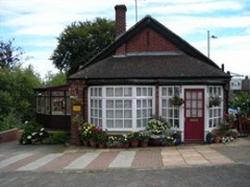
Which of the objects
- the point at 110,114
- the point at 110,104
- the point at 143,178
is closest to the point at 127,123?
the point at 110,114

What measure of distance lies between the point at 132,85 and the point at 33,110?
14339 millimetres

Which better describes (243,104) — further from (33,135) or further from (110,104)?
(33,135)

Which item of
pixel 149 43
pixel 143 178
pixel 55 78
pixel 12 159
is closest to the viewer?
pixel 143 178

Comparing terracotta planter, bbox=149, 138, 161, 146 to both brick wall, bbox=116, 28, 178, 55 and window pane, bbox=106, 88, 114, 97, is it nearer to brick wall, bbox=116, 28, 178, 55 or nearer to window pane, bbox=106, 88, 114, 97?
window pane, bbox=106, 88, 114, 97

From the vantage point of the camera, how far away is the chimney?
30297 millimetres

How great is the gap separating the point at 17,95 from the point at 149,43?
357 inches

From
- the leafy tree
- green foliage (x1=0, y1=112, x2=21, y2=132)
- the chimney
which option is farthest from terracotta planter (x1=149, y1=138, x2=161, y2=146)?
the leafy tree

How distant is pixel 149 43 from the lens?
26312 millimetres

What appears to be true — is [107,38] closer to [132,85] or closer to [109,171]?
[132,85]

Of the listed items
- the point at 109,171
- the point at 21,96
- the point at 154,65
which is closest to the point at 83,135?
the point at 154,65

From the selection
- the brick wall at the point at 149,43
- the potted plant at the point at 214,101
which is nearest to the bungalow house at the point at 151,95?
the potted plant at the point at 214,101

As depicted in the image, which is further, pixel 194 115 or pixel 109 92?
pixel 109 92

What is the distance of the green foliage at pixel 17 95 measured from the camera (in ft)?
96.7

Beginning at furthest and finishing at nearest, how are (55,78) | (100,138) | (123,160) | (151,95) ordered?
(55,78) < (151,95) < (100,138) < (123,160)
